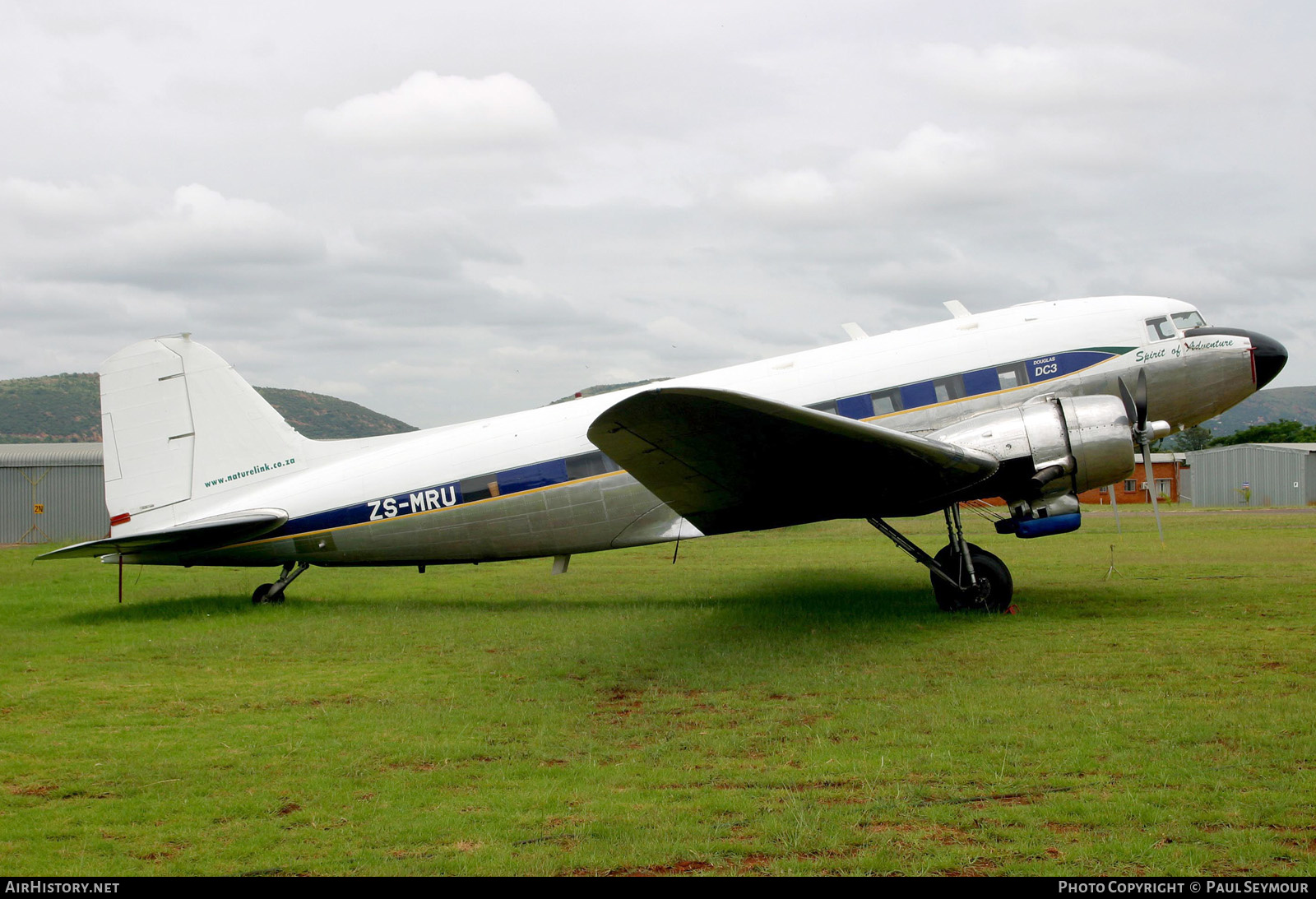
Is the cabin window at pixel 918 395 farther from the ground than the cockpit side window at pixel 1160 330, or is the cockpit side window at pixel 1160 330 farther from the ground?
the cockpit side window at pixel 1160 330

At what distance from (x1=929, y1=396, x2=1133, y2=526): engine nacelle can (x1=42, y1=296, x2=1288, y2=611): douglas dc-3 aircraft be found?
0.02 meters

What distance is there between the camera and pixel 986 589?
33.9 feet

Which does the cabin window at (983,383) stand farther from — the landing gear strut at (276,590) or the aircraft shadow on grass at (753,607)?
the landing gear strut at (276,590)

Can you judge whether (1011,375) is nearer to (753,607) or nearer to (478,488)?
(753,607)

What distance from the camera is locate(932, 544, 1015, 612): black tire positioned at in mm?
10305

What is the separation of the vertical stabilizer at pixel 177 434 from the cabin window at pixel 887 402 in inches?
317

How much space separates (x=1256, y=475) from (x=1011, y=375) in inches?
1873

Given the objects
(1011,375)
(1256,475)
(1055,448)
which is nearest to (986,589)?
(1055,448)

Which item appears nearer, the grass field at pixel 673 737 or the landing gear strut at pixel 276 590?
the grass field at pixel 673 737

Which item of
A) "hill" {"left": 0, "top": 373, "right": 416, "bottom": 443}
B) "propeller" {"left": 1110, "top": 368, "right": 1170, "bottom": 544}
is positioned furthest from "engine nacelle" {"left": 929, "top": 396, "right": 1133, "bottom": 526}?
"hill" {"left": 0, "top": 373, "right": 416, "bottom": 443}

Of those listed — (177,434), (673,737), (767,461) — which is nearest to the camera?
(673,737)

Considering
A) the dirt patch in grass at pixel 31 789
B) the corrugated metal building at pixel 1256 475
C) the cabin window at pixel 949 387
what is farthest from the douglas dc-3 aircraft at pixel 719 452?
the corrugated metal building at pixel 1256 475

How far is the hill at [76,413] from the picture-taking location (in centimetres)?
10512
